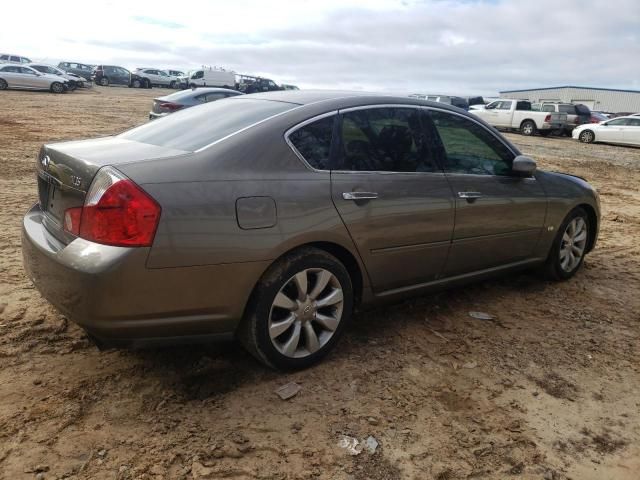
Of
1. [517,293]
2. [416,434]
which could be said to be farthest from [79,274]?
[517,293]

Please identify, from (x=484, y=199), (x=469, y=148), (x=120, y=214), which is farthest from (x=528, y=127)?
(x=120, y=214)

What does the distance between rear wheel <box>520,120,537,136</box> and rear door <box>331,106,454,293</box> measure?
24885 mm

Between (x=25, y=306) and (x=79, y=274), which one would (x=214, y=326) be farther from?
(x=25, y=306)

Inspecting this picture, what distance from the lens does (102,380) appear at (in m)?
2.94

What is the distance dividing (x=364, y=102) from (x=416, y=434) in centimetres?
201

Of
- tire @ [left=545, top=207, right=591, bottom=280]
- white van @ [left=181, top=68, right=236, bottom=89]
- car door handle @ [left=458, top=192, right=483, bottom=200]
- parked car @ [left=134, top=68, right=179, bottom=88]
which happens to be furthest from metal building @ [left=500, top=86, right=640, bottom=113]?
car door handle @ [left=458, top=192, right=483, bottom=200]

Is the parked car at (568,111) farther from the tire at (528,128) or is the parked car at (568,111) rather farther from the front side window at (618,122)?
the front side window at (618,122)

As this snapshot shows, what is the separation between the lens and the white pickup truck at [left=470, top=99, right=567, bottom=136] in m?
25.8

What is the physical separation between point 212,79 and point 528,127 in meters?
26.7

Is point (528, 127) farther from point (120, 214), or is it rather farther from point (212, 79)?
point (120, 214)

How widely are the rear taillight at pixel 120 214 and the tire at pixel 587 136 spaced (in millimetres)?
24948

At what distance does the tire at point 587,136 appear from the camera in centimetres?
2362

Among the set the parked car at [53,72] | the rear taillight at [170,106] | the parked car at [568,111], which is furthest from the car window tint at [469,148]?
the parked car at [53,72]

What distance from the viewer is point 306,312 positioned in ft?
10.0
